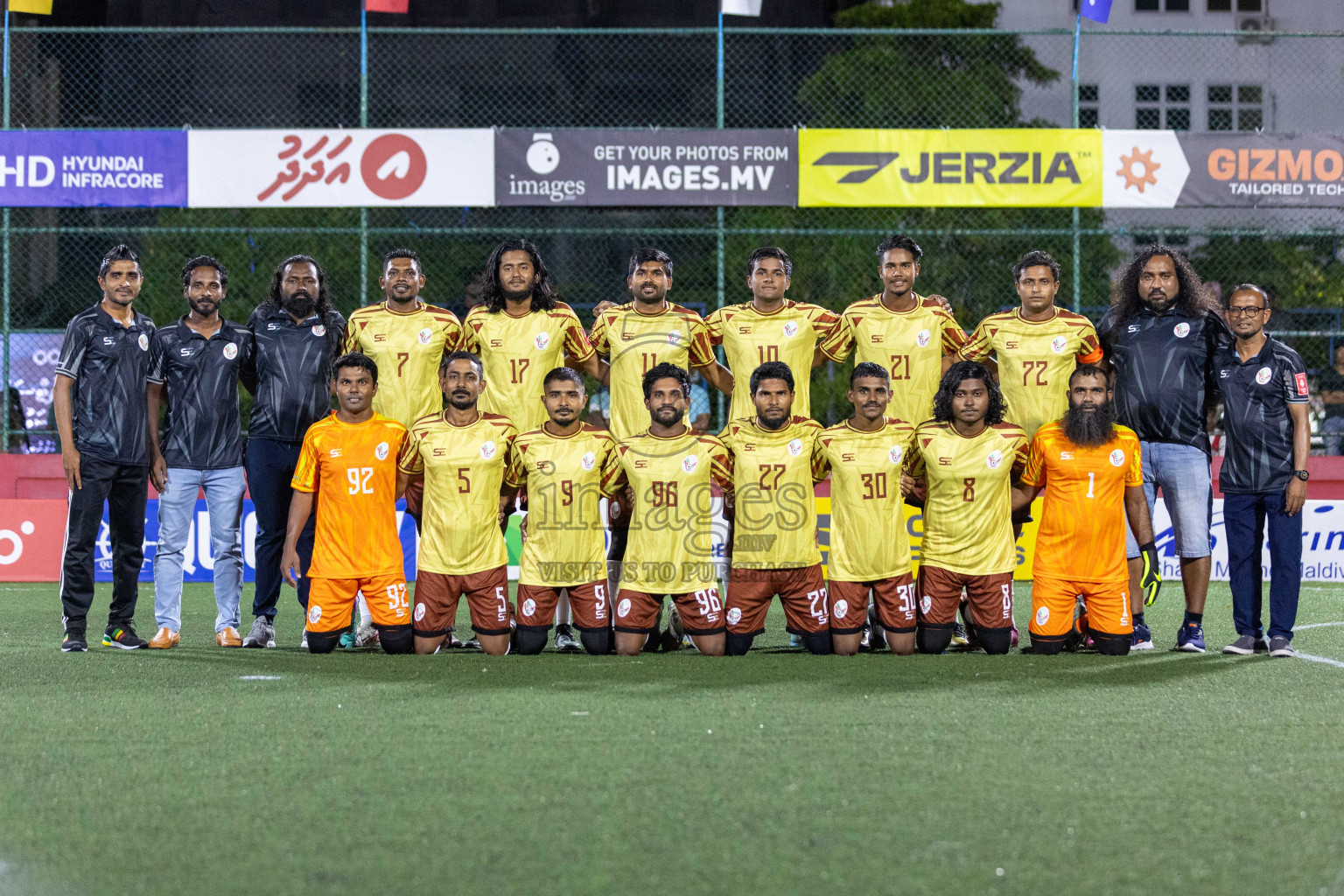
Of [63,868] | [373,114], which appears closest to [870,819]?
[63,868]

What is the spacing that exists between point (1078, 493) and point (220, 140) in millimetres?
8821

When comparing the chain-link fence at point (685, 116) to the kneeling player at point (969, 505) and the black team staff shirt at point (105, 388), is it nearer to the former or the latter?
the black team staff shirt at point (105, 388)

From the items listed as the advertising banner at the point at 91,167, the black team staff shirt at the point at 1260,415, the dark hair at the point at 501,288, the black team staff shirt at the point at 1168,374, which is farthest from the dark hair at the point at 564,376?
the advertising banner at the point at 91,167

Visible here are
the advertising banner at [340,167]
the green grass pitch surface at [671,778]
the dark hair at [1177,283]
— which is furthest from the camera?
the advertising banner at [340,167]

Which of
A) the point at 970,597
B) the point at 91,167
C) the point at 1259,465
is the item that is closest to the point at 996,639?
the point at 970,597

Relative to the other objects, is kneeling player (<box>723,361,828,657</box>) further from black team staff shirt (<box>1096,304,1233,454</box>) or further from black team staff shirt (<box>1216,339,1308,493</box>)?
black team staff shirt (<box>1216,339,1308,493</box>)

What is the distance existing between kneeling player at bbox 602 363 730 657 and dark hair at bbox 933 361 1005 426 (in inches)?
40.3

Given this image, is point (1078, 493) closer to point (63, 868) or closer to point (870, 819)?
point (870, 819)

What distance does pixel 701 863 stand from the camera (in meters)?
2.85

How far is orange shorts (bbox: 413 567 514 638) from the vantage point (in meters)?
6.23

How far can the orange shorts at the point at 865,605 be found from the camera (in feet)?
20.5

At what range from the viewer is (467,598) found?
6.24 metres

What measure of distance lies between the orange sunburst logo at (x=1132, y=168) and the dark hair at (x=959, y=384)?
662cm

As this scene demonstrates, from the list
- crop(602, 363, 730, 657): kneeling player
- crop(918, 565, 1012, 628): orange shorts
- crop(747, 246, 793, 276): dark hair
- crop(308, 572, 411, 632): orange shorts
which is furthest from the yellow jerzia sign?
crop(308, 572, 411, 632): orange shorts
